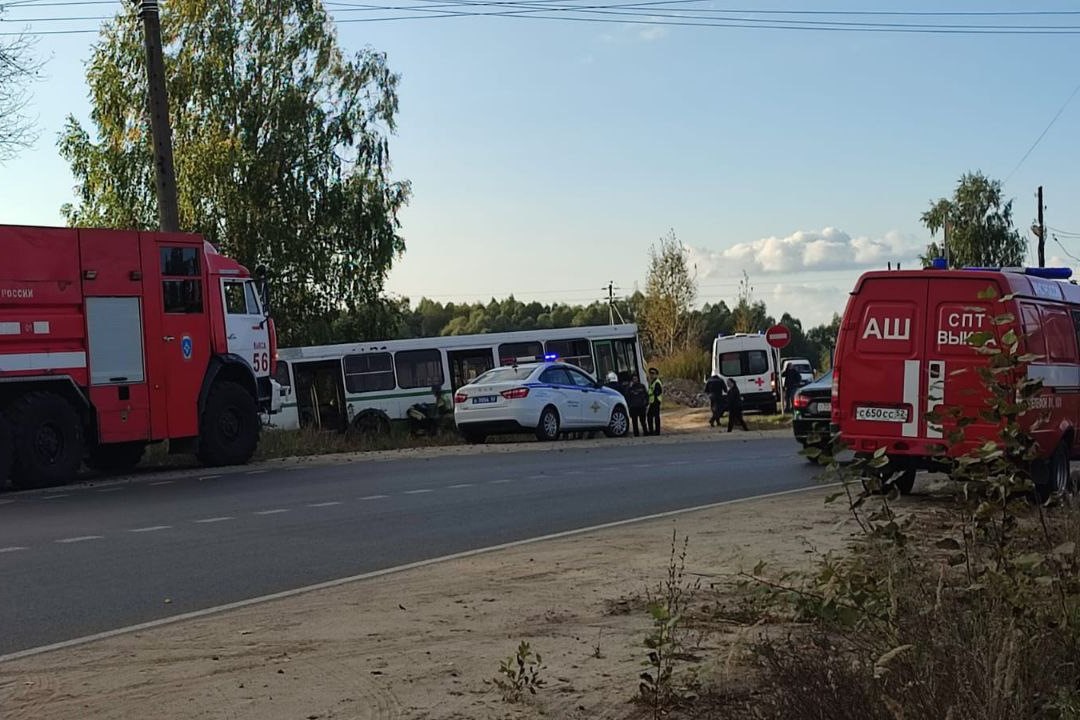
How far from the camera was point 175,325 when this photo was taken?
Result: 20250 mm

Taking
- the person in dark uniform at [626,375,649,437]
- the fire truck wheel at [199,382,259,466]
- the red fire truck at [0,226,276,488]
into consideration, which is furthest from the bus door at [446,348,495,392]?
the fire truck wheel at [199,382,259,466]

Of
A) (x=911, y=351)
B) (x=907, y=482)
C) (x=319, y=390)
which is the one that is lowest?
(x=907, y=482)

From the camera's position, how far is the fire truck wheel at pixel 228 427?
2086 cm

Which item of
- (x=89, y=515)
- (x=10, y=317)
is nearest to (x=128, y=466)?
(x=10, y=317)

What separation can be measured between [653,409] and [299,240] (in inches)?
629

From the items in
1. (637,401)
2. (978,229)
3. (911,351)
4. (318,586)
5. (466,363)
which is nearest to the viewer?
(318,586)

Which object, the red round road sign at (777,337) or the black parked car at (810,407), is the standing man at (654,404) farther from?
the black parked car at (810,407)

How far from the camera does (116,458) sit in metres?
21.1

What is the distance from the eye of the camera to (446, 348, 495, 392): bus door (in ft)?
118

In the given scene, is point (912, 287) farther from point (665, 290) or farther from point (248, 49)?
point (665, 290)

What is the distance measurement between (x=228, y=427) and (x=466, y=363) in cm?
1540

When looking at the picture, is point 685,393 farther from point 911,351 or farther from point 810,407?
point 911,351

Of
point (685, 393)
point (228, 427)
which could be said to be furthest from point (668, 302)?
point (228, 427)

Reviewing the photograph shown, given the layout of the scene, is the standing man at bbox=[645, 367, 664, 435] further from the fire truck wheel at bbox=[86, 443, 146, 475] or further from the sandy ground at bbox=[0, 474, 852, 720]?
the sandy ground at bbox=[0, 474, 852, 720]
